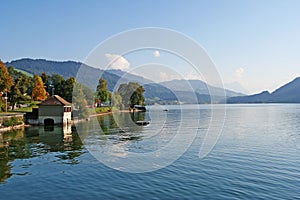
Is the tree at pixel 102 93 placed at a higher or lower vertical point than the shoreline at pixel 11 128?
higher

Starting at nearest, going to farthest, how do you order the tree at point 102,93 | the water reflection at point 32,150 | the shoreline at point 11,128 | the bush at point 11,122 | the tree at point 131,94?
the water reflection at point 32,150
the shoreline at point 11,128
the bush at point 11,122
the tree at point 102,93
the tree at point 131,94

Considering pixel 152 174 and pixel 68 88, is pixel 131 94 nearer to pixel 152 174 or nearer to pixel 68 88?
pixel 68 88

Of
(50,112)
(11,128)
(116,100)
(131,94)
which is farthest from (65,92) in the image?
(131,94)

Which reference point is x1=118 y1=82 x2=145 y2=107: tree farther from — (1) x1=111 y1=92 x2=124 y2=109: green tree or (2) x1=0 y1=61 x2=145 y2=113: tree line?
(1) x1=111 y1=92 x2=124 y2=109: green tree

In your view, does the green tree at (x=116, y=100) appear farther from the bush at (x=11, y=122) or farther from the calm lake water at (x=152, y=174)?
the calm lake water at (x=152, y=174)

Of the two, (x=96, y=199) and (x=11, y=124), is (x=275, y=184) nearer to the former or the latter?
(x=96, y=199)

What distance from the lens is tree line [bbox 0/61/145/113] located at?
101562 mm

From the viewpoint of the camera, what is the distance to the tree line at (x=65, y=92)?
10156 cm

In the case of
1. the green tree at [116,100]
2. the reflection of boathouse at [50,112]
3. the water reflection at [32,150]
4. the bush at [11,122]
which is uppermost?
the green tree at [116,100]

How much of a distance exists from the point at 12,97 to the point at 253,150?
90.7 m

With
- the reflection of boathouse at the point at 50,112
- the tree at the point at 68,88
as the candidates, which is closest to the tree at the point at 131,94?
the tree at the point at 68,88

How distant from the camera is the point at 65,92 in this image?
127 m

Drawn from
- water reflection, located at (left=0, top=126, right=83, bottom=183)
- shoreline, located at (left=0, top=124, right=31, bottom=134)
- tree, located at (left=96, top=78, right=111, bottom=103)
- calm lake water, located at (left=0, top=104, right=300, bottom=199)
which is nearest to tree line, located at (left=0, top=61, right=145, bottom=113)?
tree, located at (left=96, top=78, right=111, bottom=103)

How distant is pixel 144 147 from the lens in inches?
1841
